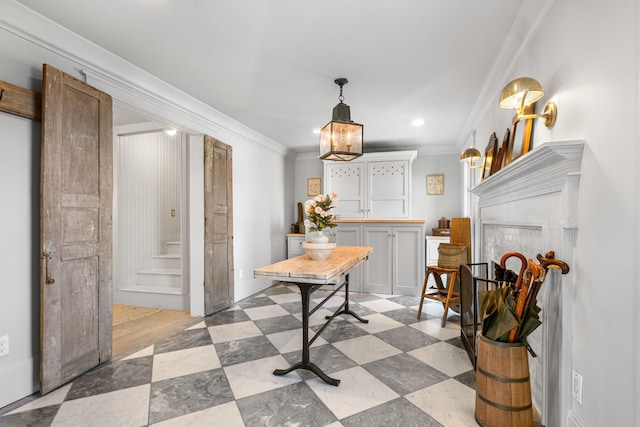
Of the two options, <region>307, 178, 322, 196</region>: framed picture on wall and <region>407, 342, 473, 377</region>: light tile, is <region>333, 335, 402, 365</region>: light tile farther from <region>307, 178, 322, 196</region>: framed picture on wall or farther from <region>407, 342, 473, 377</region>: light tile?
<region>307, 178, 322, 196</region>: framed picture on wall

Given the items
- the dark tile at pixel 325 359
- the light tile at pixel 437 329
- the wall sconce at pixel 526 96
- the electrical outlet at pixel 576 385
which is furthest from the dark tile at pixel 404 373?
A: the wall sconce at pixel 526 96

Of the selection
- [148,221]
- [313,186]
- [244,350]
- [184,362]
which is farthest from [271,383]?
[313,186]

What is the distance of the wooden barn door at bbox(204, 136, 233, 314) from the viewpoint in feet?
11.8

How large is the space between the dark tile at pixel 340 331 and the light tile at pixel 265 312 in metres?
0.65

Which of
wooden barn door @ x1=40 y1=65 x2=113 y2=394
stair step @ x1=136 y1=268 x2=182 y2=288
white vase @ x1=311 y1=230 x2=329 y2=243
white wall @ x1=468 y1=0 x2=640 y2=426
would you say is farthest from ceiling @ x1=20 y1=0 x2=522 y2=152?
stair step @ x1=136 y1=268 x2=182 y2=288

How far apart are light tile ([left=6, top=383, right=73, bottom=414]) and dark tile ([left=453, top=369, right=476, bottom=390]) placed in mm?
2653

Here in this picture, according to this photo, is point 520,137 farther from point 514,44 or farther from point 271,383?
point 271,383

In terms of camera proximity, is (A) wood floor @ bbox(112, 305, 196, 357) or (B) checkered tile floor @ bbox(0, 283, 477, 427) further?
(A) wood floor @ bbox(112, 305, 196, 357)

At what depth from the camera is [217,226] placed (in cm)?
376

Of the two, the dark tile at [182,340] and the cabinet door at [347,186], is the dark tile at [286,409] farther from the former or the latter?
the cabinet door at [347,186]

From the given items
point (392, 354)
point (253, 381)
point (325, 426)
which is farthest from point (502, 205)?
point (253, 381)

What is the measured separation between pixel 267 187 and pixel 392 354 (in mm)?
3404

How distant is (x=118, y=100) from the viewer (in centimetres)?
261

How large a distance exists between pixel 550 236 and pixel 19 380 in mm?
3280
